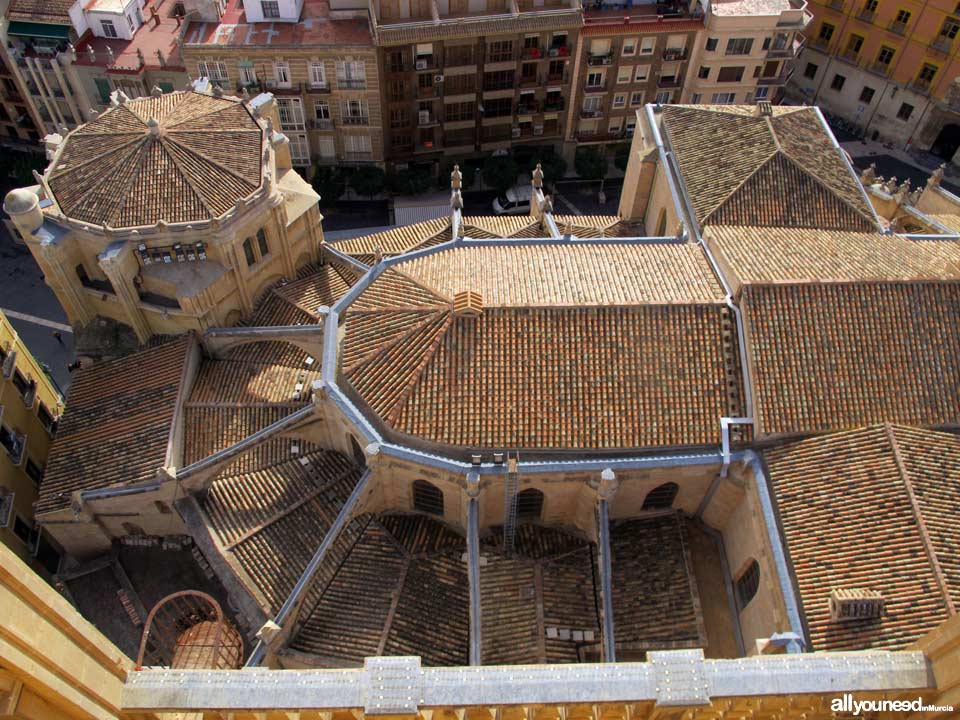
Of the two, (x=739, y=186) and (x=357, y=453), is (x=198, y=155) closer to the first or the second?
(x=357, y=453)

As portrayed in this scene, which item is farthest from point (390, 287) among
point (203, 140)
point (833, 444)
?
point (833, 444)

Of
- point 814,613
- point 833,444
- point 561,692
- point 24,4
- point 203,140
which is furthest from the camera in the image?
point 24,4

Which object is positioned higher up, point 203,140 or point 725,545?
point 203,140

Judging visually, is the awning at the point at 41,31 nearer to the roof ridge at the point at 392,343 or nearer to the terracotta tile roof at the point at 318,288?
the terracotta tile roof at the point at 318,288

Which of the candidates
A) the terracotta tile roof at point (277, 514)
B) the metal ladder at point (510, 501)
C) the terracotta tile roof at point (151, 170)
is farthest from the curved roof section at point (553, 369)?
the terracotta tile roof at point (151, 170)

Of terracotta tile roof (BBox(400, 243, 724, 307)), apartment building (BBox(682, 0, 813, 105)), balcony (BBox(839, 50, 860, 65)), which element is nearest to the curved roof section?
terracotta tile roof (BBox(400, 243, 724, 307))

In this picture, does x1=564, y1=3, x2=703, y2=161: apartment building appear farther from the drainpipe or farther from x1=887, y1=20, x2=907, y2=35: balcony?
the drainpipe

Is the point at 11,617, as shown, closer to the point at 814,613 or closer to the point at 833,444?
the point at 814,613

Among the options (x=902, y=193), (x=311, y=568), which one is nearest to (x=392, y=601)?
(x=311, y=568)
